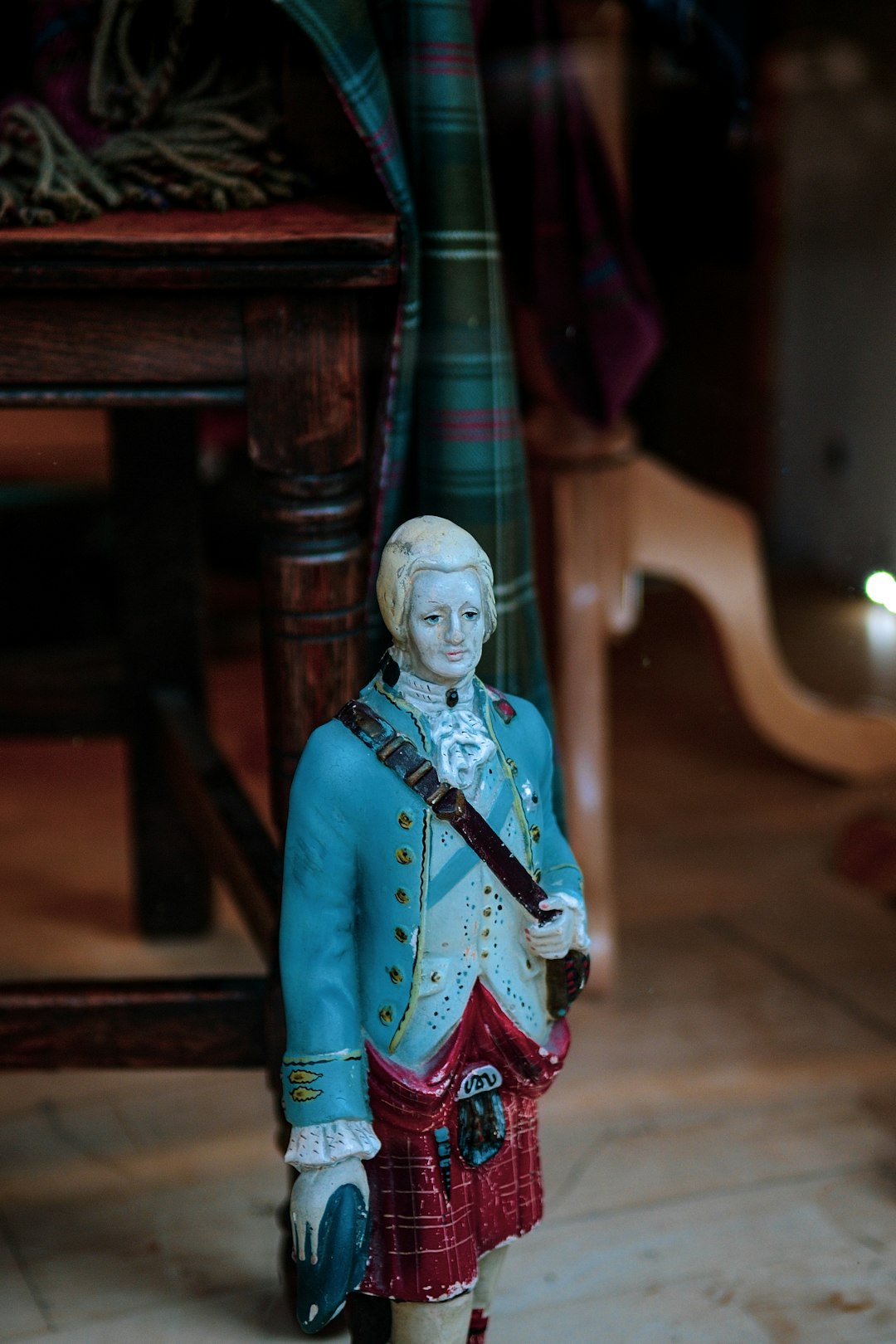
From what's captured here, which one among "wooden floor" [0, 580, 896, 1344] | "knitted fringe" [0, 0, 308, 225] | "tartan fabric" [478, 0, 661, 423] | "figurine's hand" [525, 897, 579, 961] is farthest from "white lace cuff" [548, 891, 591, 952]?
"tartan fabric" [478, 0, 661, 423]

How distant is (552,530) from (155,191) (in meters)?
0.54

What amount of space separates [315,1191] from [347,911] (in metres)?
0.12

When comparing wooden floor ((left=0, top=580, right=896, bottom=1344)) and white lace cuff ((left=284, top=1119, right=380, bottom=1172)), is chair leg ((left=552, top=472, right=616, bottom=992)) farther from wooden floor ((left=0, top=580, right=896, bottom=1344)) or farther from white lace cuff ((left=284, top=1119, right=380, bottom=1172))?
white lace cuff ((left=284, top=1119, right=380, bottom=1172))

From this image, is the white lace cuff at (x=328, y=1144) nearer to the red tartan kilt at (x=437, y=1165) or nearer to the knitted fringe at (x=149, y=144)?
the red tartan kilt at (x=437, y=1165)

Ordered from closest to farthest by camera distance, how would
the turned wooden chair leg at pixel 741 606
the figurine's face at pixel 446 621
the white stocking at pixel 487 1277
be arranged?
the figurine's face at pixel 446 621
the white stocking at pixel 487 1277
the turned wooden chair leg at pixel 741 606

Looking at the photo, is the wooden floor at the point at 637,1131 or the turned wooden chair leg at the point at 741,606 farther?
the turned wooden chair leg at the point at 741,606

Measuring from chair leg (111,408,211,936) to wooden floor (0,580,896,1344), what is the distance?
52 millimetres

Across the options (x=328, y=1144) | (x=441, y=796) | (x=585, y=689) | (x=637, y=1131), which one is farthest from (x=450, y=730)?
(x=585, y=689)

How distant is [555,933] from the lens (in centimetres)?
72

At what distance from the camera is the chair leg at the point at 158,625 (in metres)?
1.38

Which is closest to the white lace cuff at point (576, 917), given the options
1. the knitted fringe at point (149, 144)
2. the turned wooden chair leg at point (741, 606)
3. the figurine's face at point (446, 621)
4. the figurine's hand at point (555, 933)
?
the figurine's hand at point (555, 933)

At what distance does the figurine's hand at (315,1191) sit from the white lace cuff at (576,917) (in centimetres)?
13

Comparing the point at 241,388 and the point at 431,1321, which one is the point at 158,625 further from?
the point at 431,1321

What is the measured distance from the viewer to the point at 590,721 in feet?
4.47
